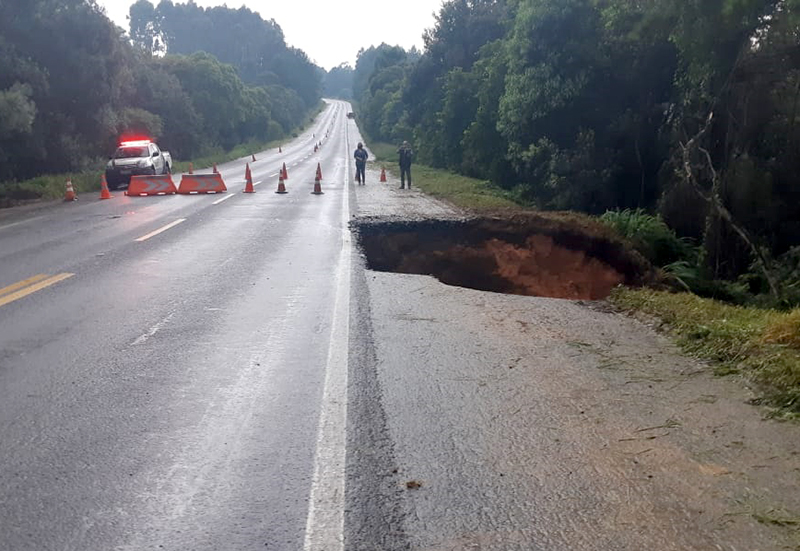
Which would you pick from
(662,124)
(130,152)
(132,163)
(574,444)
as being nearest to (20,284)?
(574,444)

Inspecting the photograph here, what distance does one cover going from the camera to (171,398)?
5.95m

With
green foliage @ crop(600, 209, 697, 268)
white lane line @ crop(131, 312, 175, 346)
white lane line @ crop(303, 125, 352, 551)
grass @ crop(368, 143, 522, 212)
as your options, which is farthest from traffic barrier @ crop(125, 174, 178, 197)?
white lane line @ crop(303, 125, 352, 551)

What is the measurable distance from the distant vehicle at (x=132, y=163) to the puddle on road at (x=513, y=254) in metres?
17.2

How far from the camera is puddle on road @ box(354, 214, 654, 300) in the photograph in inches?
565

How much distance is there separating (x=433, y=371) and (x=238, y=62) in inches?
6535

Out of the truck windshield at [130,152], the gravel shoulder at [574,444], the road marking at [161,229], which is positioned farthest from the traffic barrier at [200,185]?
the gravel shoulder at [574,444]

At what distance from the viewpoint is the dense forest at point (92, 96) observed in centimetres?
2882

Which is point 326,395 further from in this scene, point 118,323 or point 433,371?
point 118,323

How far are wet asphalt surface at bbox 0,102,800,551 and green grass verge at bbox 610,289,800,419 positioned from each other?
0.75ft

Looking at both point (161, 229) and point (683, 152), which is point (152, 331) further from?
point (683, 152)

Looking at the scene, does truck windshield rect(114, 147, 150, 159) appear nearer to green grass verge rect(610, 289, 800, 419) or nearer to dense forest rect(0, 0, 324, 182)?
dense forest rect(0, 0, 324, 182)

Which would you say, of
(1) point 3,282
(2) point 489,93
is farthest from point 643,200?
(1) point 3,282

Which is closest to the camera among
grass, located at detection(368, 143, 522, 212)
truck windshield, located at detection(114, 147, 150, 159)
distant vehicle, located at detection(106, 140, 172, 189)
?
grass, located at detection(368, 143, 522, 212)

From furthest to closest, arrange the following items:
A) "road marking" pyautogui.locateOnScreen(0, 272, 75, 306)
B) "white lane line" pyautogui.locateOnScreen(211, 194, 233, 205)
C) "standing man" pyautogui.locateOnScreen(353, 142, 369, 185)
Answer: "standing man" pyautogui.locateOnScreen(353, 142, 369, 185) → "white lane line" pyautogui.locateOnScreen(211, 194, 233, 205) → "road marking" pyautogui.locateOnScreen(0, 272, 75, 306)
